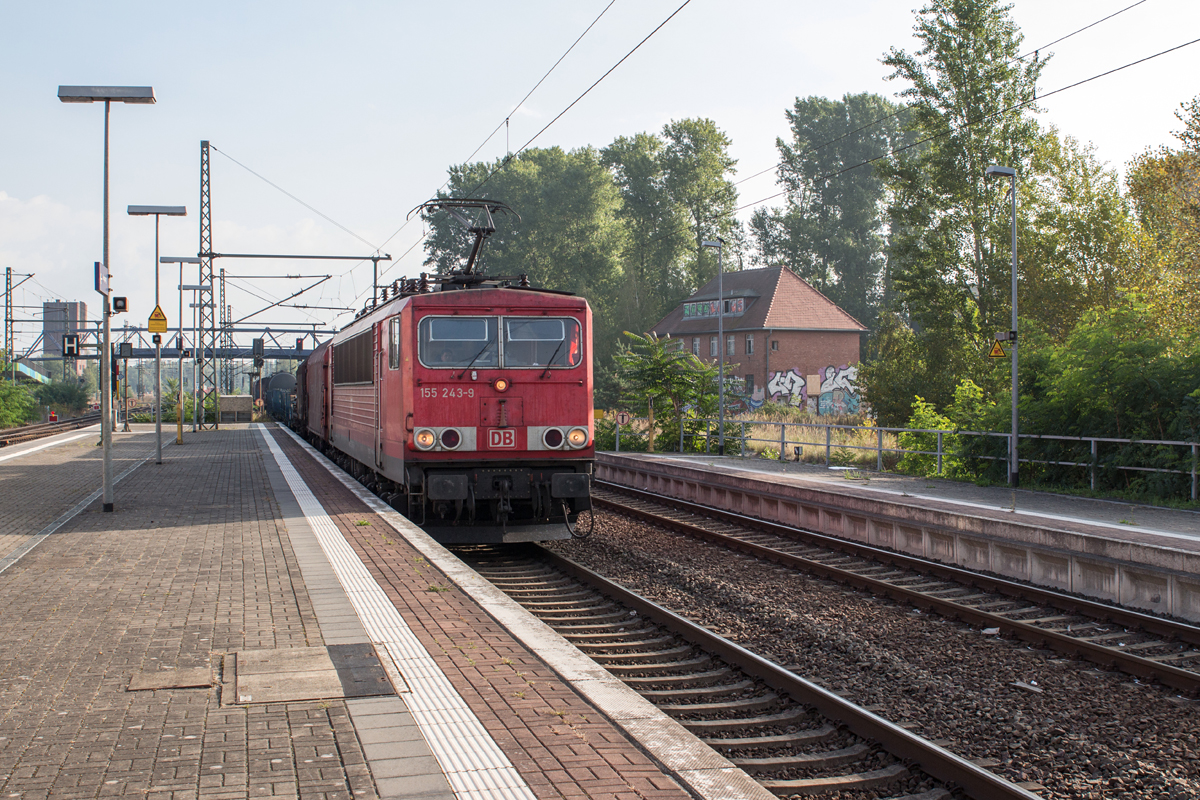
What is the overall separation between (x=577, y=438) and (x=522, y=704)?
7.15m

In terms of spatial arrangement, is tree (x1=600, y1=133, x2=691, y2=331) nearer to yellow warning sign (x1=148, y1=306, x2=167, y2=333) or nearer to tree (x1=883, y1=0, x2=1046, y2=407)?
tree (x1=883, y1=0, x2=1046, y2=407)

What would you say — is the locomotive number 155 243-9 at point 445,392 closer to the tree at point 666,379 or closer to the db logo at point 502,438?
the db logo at point 502,438

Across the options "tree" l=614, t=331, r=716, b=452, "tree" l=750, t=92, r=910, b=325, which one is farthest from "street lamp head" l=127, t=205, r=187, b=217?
"tree" l=750, t=92, r=910, b=325

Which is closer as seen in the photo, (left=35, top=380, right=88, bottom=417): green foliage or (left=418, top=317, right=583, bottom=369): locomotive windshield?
(left=418, top=317, right=583, bottom=369): locomotive windshield

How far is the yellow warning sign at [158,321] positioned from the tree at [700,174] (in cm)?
4820

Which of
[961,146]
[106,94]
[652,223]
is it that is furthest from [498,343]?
[652,223]

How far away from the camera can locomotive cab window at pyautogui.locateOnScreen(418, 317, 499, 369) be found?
39.5 ft

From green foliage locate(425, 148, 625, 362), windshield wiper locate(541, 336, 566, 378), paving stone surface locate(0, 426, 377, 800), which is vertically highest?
green foliage locate(425, 148, 625, 362)

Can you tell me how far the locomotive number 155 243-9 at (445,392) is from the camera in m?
11.9

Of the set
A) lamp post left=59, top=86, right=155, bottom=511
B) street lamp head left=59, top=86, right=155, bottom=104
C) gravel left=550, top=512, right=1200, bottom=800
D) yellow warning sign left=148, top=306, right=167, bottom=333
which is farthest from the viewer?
yellow warning sign left=148, top=306, right=167, bottom=333

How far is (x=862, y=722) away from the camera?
5758mm

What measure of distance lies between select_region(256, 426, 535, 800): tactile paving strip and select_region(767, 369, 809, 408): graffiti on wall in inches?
1878

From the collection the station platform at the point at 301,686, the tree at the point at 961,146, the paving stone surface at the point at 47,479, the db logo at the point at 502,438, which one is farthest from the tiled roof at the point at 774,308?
the station platform at the point at 301,686

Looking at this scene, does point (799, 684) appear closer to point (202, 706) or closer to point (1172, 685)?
point (1172, 685)
